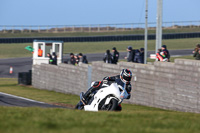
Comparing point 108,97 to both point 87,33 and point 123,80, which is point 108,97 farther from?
point 87,33

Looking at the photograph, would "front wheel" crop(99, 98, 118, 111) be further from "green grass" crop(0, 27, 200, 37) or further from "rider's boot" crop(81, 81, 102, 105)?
"green grass" crop(0, 27, 200, 37)

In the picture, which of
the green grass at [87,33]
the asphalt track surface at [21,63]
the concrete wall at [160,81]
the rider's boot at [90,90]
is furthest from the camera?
the green grass at [87,33]

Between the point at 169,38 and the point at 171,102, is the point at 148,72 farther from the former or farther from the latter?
the point at 169,38

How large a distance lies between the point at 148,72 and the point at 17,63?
102 ft

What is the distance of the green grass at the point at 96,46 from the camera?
180 feet

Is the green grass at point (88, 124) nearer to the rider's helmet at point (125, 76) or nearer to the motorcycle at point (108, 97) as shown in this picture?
the motorcycle at point (108, 97)

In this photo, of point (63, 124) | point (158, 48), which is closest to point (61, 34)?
point (158, 48)

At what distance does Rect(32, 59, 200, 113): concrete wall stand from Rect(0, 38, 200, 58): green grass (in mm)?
30542

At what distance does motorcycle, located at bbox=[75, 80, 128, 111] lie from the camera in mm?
11125

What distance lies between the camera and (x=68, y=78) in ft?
85.7

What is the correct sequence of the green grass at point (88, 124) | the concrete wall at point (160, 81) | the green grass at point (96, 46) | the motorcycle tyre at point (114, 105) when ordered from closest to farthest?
1. the green grass at point (88, 124)
2. the motorcycle tyre at point (114, 105)
3. the concrete wall at point (160, 81)
4. the green grass at point (96, 46)

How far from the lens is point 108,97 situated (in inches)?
444

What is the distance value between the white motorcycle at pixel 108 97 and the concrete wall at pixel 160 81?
17.0ft

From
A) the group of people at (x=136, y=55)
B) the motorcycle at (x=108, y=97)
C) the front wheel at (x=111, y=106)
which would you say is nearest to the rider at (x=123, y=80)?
the motorcycle at (x=108, y=97)
